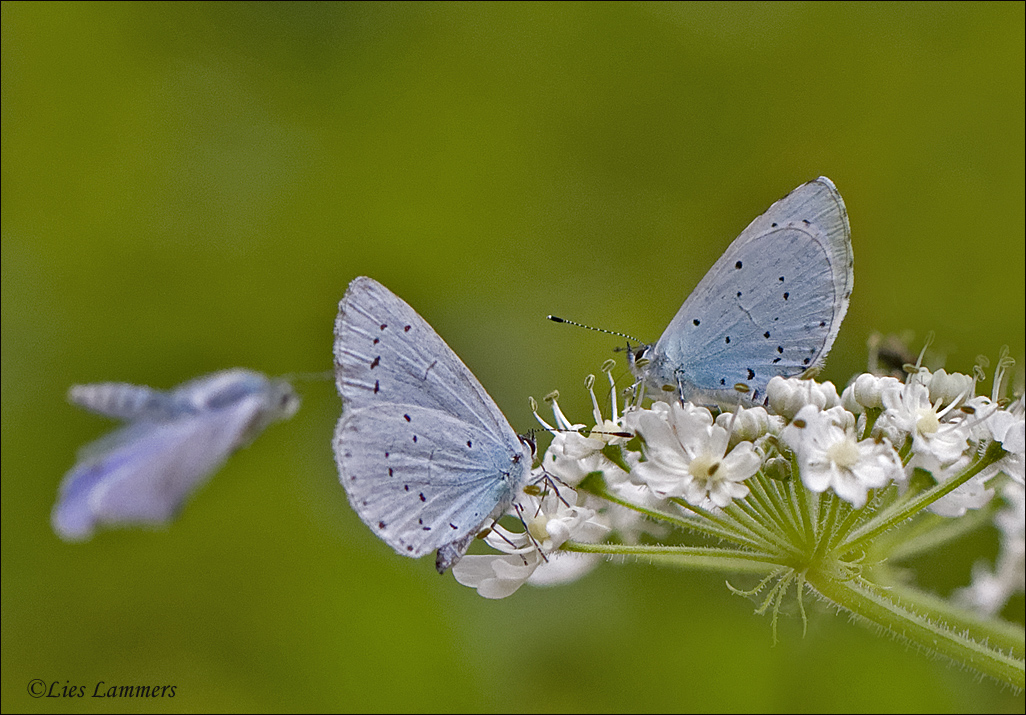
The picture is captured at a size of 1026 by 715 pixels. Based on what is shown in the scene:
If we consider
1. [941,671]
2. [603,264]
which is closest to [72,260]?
[603,264]

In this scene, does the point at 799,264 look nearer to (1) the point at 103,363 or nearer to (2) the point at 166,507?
(2) the point at 166,507

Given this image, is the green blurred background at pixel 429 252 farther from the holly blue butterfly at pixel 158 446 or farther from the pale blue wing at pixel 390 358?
the holly blue butterfly at pixel 158 446

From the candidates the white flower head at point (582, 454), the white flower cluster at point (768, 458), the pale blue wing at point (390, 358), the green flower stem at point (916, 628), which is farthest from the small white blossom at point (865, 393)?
the pale blue wing at point (390, 358)

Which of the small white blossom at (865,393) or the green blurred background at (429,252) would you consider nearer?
the small white blossom at (865,393)

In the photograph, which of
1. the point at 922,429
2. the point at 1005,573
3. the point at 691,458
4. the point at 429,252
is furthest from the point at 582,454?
the point at 429,252

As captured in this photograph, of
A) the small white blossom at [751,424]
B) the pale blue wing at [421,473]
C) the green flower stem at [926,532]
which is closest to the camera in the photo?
the pale blue wing at [421,473]

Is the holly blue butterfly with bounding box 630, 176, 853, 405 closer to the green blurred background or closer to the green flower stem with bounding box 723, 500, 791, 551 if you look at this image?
the green flower stem with bounding box 723, 500, 791, 551
